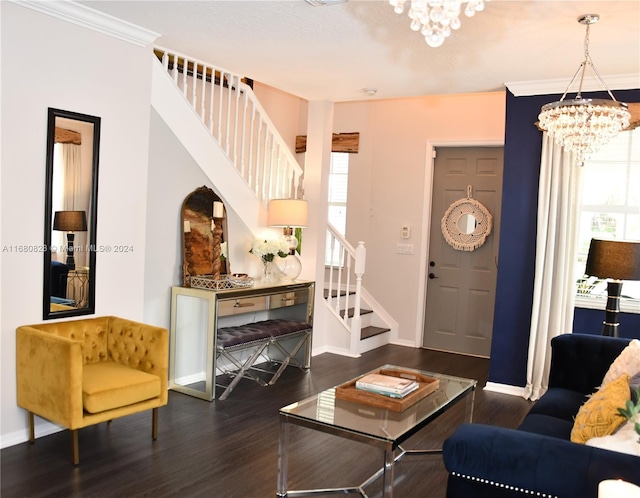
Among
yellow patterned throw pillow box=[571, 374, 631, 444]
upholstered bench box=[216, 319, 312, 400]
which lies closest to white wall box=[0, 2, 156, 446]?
upholstered bench box=[216, 319, 312, 400]

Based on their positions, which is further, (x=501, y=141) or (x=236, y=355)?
(x=501, y=141)

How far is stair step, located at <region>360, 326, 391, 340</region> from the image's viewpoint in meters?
6.49

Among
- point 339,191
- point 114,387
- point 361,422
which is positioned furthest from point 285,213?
point 361,422

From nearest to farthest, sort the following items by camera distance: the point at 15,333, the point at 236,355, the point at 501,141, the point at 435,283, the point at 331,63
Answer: the point at 15,333 < the point at 331,63 < the point at 236,355 < the point at 501,141 < the point at 435,283

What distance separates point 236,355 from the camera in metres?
5.38

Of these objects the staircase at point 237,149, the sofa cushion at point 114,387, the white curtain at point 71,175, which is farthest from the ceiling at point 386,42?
the sofa cushion at point 114,387

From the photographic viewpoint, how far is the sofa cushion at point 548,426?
9.53 ft

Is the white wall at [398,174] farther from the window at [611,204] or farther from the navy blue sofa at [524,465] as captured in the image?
the navy blue sofa at [524,465]

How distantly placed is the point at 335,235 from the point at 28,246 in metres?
Answer: 3.51

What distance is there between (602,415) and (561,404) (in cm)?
96

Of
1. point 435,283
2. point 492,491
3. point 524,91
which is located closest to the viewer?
point 492,491

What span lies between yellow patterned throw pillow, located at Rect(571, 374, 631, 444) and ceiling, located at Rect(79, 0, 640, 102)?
2056 millimetres

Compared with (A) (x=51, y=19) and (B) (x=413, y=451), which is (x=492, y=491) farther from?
(A) (x=51, y=19)

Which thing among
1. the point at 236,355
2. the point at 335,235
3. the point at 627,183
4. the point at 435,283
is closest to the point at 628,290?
the point at 627,183
